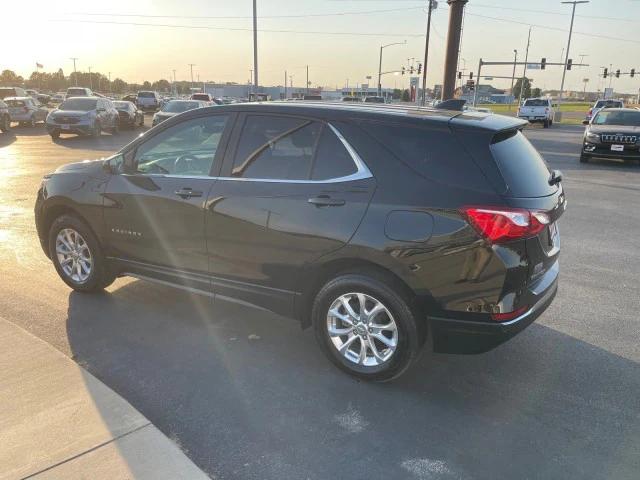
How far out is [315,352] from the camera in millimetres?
4066

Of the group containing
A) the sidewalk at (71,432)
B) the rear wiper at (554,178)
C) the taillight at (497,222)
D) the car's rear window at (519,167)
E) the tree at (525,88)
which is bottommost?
the sidewalk at (71,432)

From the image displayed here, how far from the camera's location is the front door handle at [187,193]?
4.09 metres

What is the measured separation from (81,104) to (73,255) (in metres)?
20.5

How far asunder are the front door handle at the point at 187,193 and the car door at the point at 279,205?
0.14 meters

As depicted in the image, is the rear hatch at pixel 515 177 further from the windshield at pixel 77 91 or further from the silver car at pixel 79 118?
the windshield at pixel 77 91

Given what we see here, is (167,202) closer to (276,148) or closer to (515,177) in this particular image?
(276,148)

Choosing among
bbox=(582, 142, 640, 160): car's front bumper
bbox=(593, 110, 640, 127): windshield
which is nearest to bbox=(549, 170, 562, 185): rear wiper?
bbox=(582, 142, 640, 160): car's front bumper

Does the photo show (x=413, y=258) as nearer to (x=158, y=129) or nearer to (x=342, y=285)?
(x=342, y=285)

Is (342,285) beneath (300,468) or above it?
above

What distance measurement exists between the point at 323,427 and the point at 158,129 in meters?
2.79

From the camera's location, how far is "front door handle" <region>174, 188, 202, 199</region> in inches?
161

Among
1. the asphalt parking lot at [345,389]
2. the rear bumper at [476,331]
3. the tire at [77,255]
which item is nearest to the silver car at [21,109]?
the asphalt parking lot at [345,389]

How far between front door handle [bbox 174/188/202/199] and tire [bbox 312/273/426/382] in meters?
1.25

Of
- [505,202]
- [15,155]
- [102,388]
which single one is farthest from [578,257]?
[15,155]
